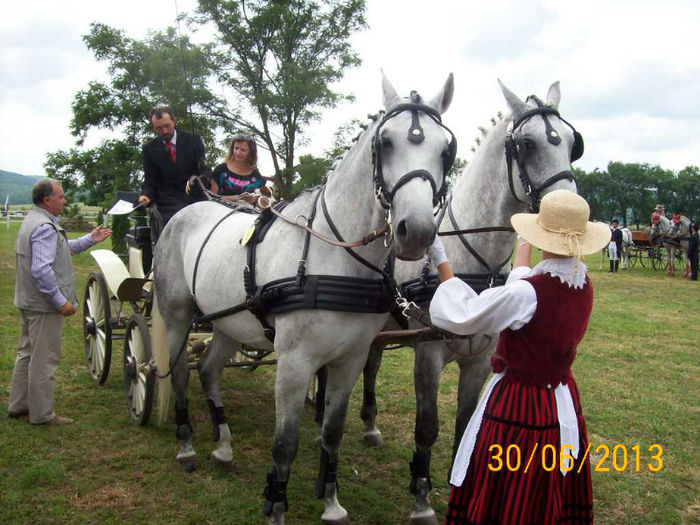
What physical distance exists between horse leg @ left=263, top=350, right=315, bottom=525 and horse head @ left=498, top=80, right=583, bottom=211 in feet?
4.98

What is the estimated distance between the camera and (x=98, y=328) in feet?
18.8

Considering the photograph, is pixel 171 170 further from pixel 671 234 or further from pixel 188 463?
pixel 671 234

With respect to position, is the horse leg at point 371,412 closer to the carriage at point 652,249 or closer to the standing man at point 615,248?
the standing man at point 615,248

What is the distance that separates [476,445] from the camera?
2309 mm

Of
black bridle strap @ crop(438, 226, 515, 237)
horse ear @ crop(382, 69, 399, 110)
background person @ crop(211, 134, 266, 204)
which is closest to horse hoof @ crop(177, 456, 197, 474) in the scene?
background person @ crop(211, 134, 266, 204)

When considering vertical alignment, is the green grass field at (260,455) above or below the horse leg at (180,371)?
below

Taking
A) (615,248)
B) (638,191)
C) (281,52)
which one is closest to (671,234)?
(615,248)

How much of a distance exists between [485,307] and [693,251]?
18949mm

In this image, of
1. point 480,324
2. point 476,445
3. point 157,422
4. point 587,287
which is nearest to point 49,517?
point 157,422

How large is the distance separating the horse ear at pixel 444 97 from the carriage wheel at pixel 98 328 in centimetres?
405

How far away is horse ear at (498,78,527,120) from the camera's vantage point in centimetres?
309

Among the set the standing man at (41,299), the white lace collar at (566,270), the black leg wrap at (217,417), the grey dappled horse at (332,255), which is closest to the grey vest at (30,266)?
the standing man at (41,299)

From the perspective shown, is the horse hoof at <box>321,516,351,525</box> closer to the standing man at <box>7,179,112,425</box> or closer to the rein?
the rein

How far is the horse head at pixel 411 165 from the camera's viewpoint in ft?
7.20
